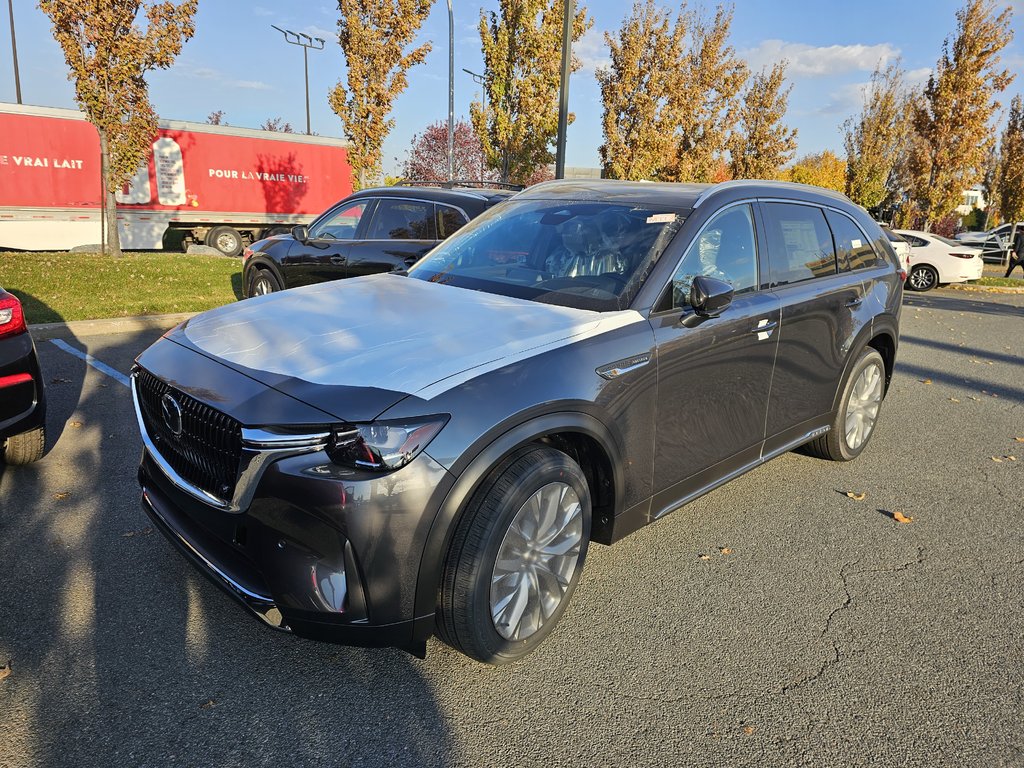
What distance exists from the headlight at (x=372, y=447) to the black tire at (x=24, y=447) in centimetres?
306

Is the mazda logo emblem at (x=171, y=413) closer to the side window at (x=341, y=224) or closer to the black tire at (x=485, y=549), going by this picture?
the black tire at (x=485, y=549)

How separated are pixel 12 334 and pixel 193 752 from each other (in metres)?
2.81

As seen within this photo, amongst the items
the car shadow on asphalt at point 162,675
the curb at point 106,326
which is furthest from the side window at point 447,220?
the car shadow on asphalt at point 162,675

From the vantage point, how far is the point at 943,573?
141 inches

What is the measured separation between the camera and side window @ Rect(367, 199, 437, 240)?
763cm

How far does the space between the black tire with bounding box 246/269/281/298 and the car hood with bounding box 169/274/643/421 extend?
17.7ft

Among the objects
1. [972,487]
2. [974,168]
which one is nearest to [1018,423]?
[972,487]

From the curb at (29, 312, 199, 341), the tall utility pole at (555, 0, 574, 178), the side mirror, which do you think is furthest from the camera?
the tall utility pole at (555, 0, 574, 178)

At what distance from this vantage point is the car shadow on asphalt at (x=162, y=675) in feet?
7.57

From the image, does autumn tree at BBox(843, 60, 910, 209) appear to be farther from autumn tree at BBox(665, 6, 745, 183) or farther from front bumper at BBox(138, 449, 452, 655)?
front bumper at BBox(138, 449, 452, 655)

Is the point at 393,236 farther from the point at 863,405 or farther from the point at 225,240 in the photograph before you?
the point at 225,240

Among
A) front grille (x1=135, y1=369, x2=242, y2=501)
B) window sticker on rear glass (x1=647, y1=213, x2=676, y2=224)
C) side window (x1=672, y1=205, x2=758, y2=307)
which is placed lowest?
front grille (x1=135, y1=369, x2=242, y2=501)


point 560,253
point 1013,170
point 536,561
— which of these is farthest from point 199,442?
point 1013,170

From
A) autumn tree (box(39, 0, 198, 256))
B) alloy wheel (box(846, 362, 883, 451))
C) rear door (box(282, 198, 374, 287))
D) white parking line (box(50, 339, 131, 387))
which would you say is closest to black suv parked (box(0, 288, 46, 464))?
white parking line (box(50, 339, 131, 387))
